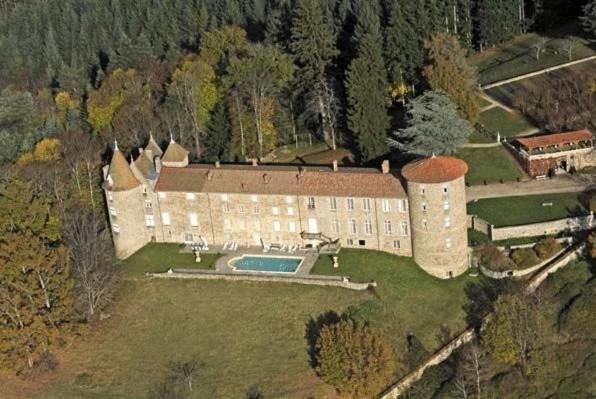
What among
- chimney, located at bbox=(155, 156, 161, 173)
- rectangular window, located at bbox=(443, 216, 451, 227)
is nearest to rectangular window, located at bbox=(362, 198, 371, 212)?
rectangular window, located at bbox=(443, 216, 451, 227)

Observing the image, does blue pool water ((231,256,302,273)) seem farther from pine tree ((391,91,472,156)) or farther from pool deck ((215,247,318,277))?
pine tree ((391,91,472,156))

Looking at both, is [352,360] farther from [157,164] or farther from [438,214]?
[157,164]

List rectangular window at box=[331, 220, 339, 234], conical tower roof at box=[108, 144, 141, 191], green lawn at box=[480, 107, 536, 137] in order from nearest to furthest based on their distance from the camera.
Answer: rectangular window at box=[331, 220, 339, 234] → conical tower roof at box=[108, 144, 141, 191] → green lawn at box=[480, 107, 536, 137]

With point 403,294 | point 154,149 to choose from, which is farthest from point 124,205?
point 403,294

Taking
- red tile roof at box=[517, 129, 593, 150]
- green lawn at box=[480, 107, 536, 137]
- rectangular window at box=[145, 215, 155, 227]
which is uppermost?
green lawn at box=[480, 107, 536, 137]

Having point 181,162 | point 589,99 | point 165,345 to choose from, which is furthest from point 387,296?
point 589,99

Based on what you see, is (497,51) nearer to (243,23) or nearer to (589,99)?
(589,99)
